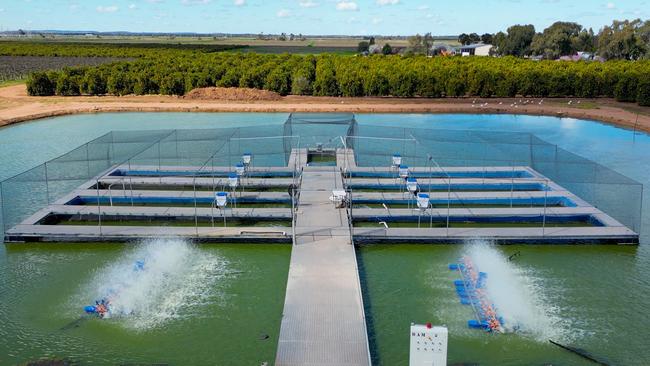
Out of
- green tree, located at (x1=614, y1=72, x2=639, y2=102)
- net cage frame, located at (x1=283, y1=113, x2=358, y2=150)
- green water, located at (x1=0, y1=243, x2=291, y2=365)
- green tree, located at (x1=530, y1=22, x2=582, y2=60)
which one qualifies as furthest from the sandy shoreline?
green tree, located at (x1=530, y1=22, x2=582, y2=60)

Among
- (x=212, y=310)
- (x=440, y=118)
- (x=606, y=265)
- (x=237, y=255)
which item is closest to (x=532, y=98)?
(x=440, y=118)

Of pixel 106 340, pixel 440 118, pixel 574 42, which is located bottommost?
pixel 106 340

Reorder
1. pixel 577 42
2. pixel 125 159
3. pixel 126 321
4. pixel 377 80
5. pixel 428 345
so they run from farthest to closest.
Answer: pixel 577 42
pixel 377 80
pixel 125 159
pixel 126 321
pixel 428 345

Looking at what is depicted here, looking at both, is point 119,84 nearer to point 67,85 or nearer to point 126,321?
point 67,85

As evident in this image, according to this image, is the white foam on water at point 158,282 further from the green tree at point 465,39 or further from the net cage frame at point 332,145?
the green tree at point 465,39

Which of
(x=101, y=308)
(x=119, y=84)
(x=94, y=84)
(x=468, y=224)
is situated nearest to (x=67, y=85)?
(x=94, y=84)

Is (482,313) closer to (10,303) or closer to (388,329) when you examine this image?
(388,329)
